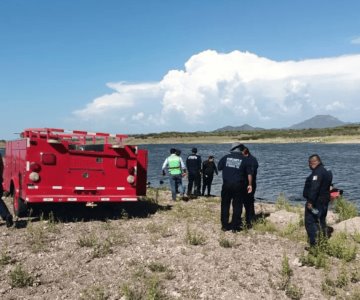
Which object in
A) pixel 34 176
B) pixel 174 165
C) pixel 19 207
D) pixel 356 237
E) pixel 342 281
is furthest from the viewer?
pixel 174 165

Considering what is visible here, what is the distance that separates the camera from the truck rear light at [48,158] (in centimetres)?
1057

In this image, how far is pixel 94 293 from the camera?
21.4 ft

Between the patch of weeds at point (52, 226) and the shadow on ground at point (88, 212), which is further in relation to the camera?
the shadow on ground at point (88, 212)

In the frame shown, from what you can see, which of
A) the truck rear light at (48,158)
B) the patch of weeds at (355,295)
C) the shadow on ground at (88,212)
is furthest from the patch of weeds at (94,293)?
the shadow on ground at (88,212)

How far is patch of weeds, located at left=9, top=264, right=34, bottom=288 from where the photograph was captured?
6.80 metres

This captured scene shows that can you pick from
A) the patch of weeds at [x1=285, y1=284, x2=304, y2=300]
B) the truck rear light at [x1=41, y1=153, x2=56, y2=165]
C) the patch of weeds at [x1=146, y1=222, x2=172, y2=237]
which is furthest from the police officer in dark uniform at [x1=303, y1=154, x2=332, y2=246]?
the truck rear light at [x1=41, y1=153, x2=56, y2=165]

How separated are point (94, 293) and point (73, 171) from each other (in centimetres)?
495

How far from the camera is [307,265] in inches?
315

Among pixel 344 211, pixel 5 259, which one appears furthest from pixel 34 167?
pixel 344 211

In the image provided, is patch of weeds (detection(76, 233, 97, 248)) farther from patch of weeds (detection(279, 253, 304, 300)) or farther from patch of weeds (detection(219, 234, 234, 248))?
patch of weeds (detection(279, 253, 304, 300))

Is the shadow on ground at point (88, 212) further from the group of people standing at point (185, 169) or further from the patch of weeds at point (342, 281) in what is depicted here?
the patch of weeds at point (342, 281)

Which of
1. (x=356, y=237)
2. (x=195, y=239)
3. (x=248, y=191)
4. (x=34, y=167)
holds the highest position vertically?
(x=34, y=167)

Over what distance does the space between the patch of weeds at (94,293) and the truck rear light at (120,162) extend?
5032 mm

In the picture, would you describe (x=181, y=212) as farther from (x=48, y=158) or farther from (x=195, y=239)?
(x=48, y=158)
